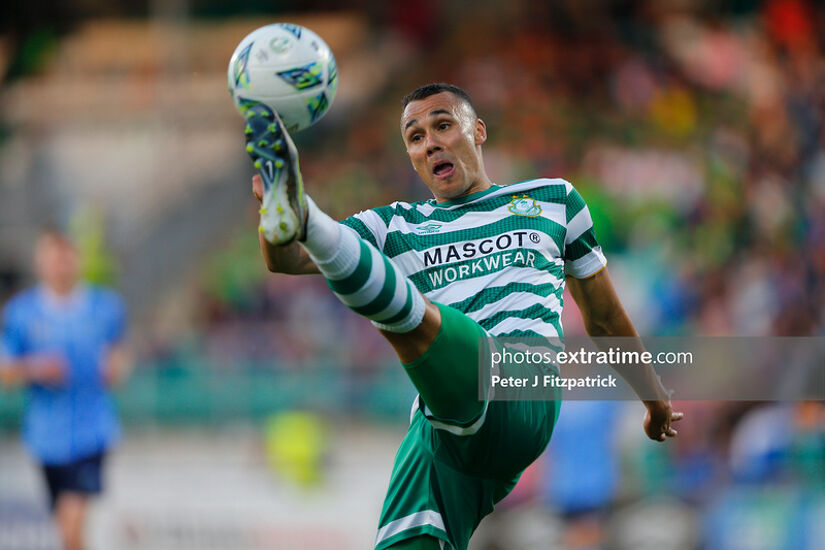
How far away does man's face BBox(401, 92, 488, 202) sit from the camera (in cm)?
391

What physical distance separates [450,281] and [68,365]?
4.38 m

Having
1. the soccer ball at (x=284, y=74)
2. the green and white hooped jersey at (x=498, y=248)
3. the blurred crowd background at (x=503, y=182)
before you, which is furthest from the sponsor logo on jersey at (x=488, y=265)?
the blurred crowd background at (x=503, y=182)

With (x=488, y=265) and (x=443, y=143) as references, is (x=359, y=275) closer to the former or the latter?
(x=488, y=265)

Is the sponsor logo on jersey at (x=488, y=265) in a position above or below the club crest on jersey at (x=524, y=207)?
below

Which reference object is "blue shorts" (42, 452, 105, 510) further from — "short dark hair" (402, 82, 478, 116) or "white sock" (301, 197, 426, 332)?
"white sock" (301, 197, 426, 332)

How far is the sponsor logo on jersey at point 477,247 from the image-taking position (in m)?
3.75

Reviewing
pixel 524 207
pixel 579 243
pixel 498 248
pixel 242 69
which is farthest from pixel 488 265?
pixel 242 69

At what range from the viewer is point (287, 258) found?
3307 millimetres

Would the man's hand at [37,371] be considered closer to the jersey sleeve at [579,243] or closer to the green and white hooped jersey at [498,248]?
the green and white hooped jersey at [498,248]

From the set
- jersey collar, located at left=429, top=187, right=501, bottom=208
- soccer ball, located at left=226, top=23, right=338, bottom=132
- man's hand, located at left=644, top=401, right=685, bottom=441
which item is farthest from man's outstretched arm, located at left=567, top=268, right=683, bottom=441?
soccer ball, located at left=226, top=23, right=338, bottom=132

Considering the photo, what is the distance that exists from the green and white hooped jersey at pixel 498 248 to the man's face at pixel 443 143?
0.23ft

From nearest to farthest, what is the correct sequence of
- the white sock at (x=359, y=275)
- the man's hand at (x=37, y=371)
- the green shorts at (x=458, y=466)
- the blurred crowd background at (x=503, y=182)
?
the white sock at (x=359, y=275) → the green shorts at (x=458, y=466) → the man's hand at (x=37, y=371) → the blurred crowd background at (x=503, y=182)

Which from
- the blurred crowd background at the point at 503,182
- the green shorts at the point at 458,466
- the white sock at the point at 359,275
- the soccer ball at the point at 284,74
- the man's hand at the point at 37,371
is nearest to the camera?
the white sock at the point at 359,275

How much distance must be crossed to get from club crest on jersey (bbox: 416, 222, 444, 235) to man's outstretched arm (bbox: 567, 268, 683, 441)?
1.88 ft
